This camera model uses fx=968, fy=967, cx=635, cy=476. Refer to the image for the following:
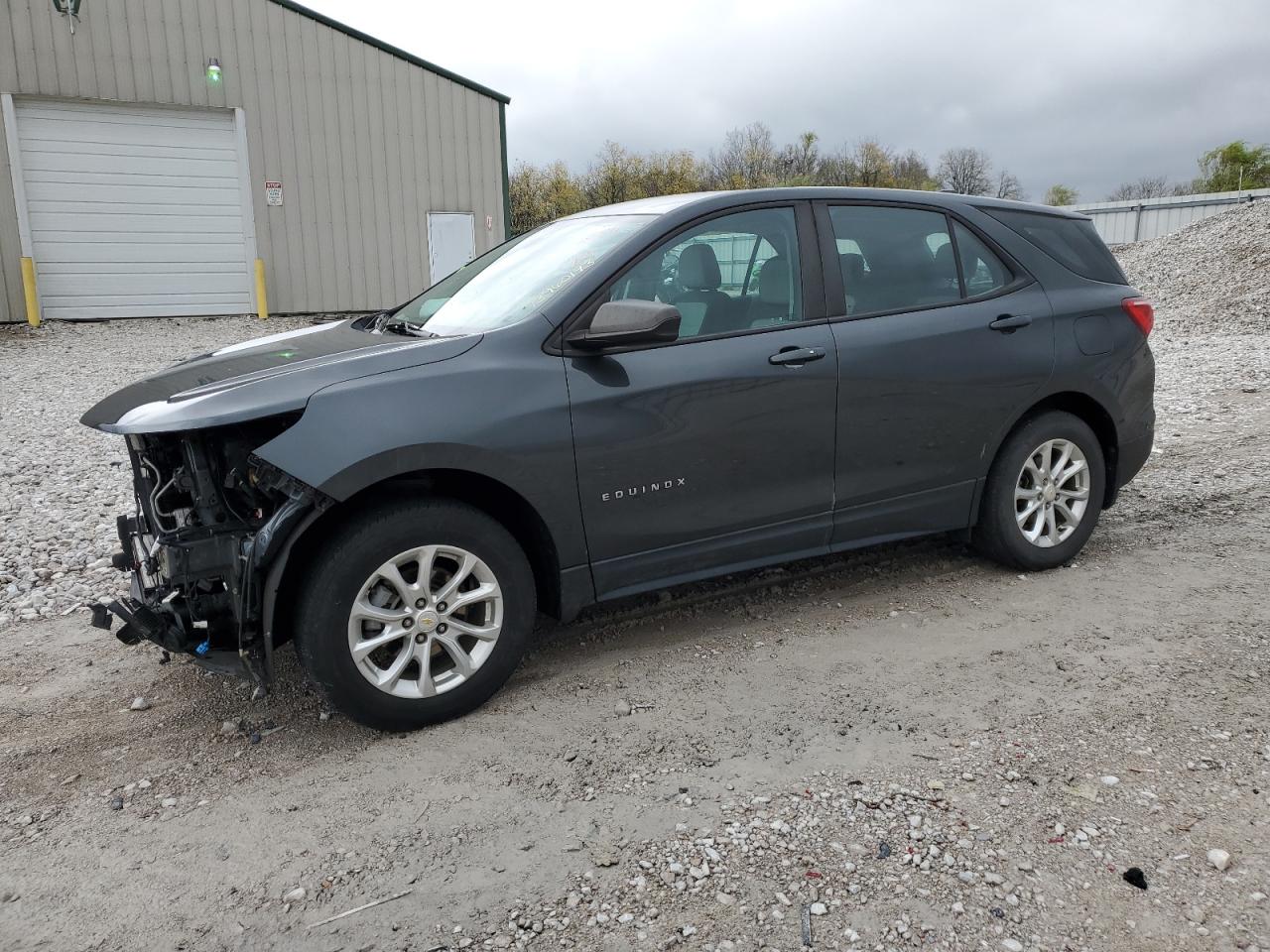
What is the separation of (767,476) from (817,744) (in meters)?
1.12

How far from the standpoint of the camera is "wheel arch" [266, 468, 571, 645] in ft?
10.3

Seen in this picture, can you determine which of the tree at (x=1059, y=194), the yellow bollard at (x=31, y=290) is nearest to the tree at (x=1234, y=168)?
the tree at (x=1059, y=194)

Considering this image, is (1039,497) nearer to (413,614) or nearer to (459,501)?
(459,501)

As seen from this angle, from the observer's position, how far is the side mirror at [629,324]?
3381 millimetres

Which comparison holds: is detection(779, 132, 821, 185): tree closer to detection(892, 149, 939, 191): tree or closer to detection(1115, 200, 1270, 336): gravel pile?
detection(892, 149, 939, 191): tree

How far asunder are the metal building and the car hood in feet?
44.4

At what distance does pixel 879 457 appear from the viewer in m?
4.11

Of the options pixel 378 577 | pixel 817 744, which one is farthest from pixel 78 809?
pixel 817 744

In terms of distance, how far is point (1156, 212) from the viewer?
2553 centimetres

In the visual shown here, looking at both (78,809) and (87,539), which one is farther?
(87,539)

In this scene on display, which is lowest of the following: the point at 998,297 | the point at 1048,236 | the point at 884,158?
the point at 998,297

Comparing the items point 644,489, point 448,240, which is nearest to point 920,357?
point 644,489

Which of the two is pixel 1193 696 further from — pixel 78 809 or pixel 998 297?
pixel 78 809

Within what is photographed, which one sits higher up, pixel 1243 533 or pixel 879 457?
pixel 879 457
